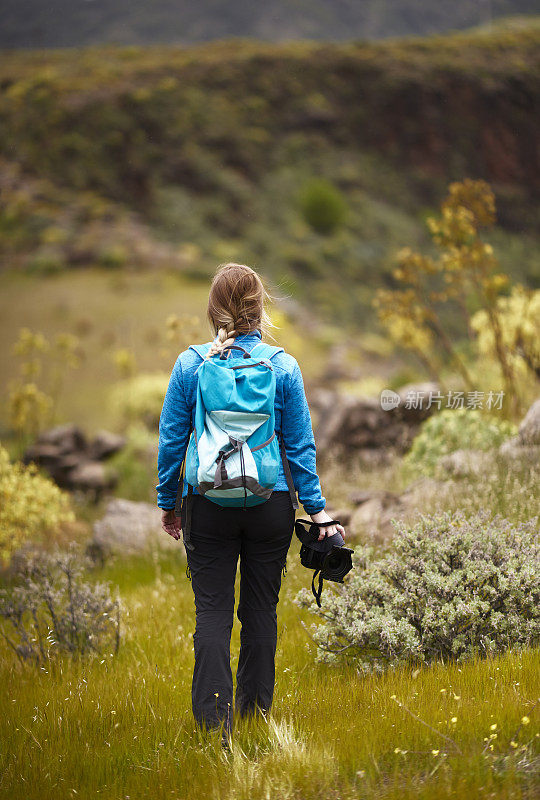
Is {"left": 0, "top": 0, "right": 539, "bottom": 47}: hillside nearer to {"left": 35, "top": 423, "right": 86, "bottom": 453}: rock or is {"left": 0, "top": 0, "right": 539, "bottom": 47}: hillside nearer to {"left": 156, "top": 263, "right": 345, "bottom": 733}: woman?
{"left": 35, "top": 423, "right": 86, "bottom": 453}: rock

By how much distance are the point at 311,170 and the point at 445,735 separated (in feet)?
111

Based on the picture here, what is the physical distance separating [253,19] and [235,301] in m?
45.8

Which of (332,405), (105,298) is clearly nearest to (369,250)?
(105,298)

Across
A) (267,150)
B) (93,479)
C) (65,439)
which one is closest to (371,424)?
(93,479)

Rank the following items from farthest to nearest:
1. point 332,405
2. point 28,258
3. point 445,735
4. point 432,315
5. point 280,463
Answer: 1. point 28,258
2. point 332,405
3. point 432,315
4. point 280,463
5. point 445,735

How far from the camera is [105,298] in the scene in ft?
67.3

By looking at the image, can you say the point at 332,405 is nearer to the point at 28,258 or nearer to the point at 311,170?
the point at 28,258

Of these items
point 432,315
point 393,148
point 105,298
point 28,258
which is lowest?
point 432,315

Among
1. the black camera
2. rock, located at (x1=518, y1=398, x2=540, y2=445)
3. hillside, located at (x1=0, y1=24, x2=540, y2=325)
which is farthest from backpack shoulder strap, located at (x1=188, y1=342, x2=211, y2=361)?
hillside, located at (x1=0, y1=24, x2=540, y2=325)

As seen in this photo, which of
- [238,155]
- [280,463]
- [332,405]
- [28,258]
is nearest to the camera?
[280,463]

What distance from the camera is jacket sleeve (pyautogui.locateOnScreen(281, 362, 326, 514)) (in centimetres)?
241

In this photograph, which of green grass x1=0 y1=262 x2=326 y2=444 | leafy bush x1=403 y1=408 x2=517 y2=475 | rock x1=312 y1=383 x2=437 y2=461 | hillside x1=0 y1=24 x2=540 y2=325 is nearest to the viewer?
leafy bush x1=403 y1=408 x2=517 y2=475

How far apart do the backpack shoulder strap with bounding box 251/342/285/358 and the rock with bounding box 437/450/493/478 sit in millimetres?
2807

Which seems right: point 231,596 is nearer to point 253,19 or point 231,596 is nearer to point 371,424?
point 371,424
